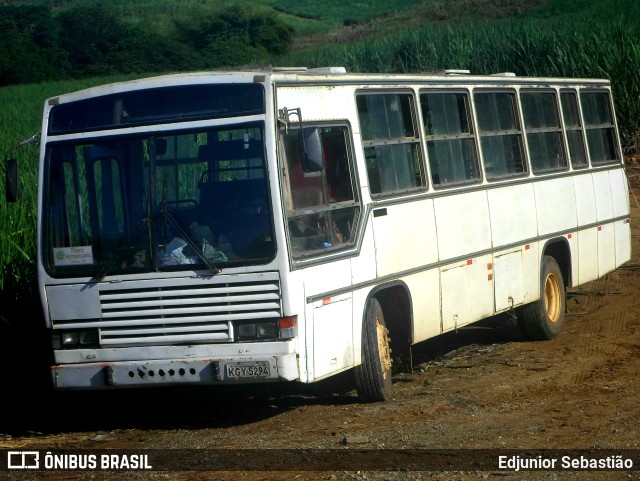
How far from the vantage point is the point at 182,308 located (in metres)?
8.51

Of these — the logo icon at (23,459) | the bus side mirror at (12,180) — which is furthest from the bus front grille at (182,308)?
the bus side mirror at (12,180)

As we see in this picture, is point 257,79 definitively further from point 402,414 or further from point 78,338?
point 402,414

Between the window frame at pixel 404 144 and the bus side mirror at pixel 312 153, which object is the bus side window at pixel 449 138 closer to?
the window frame at pixel 404 144

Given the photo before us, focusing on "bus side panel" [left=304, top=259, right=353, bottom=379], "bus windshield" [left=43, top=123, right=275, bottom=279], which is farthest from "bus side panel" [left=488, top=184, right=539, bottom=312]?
"bus windshield" [left=43, top=123, right=275, bottom=279]

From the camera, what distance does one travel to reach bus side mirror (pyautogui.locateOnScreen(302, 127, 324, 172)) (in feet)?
27.3

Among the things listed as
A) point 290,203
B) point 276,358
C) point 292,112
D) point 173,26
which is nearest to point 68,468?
point 276,358

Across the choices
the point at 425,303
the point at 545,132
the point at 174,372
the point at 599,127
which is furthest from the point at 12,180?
the point at 599,127

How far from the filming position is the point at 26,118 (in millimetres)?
41906

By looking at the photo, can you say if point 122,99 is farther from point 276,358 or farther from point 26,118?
point 26,118

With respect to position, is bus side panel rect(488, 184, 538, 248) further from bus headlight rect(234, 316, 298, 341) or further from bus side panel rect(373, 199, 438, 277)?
bus headlight rect(234, 316, 298, 341)

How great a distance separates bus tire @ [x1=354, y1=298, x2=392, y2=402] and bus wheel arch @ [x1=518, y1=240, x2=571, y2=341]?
334 centimetres

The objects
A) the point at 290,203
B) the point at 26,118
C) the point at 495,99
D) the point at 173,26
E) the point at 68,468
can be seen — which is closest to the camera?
the point at 68,468

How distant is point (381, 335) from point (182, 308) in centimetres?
187

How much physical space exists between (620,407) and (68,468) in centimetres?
401
